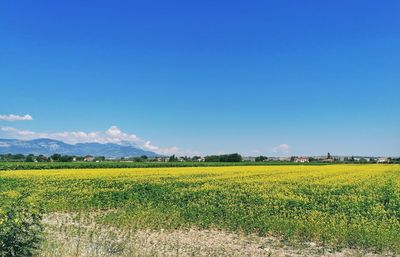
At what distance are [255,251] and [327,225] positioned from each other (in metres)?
3.56

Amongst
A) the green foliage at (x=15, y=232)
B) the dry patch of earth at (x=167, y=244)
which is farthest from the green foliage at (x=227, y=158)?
the green foliage at (x=15, y=232)

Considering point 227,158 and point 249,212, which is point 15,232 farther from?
point 227,158

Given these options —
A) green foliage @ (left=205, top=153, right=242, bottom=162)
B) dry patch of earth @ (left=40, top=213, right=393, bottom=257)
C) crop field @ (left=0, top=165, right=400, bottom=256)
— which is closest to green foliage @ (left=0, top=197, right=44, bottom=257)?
dry patch of earth @ (left=40, top=213, right=393, bottom=257)

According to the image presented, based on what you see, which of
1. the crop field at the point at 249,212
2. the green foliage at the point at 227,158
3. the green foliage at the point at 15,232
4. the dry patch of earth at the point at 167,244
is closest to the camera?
the green foliage at the point at 15,232

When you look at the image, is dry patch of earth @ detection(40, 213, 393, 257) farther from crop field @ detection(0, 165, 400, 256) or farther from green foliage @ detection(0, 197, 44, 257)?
green foliage @ detection(0, 197, 44, 257)

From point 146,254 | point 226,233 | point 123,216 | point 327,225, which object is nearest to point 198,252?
point 146,254

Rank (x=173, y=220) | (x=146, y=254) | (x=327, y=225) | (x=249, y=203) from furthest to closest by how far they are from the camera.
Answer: (x=249, y=203) < (x=173, y=220) < (x=327, y=225) < (x=146, y=254)

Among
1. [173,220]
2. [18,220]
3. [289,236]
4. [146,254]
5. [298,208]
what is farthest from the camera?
[298,208]

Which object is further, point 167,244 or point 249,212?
point 249,212

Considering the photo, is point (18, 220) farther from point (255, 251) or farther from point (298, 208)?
point (298, 208)

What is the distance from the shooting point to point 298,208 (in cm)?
1645

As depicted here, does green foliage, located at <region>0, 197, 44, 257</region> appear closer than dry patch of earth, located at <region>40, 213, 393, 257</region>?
Yes

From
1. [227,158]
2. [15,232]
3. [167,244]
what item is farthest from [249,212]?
[227,158]

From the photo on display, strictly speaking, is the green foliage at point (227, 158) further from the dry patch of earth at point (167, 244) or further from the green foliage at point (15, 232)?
the green foliage at point (15, 232)
